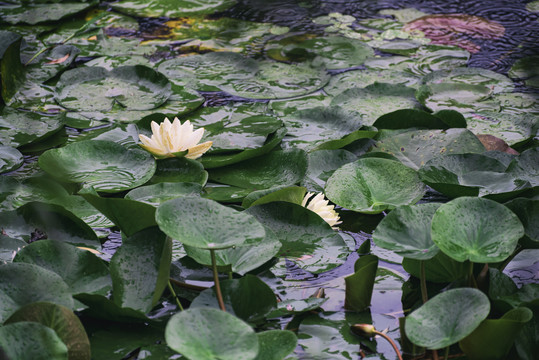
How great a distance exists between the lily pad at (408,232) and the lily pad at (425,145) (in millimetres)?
510

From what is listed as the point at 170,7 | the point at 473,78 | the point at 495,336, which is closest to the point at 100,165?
the point at 495,336

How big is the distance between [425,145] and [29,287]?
3.67 ft

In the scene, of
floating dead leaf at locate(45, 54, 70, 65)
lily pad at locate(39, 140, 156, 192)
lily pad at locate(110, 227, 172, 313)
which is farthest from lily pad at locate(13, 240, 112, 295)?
floating dead leaf at locate(45, 54, 70, 65)

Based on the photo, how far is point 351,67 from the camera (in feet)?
8.32

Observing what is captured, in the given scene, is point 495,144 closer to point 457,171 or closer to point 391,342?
point 457,171

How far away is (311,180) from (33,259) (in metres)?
0.75

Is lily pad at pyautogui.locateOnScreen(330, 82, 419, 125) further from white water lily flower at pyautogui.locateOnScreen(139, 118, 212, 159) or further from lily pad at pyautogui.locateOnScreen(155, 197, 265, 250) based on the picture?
lily pad at pyautogui.locateOnScreen(155, 197, 265, 250)

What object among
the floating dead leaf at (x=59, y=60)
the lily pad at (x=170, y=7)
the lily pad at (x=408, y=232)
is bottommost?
the floating dead leaf at (x=59, y=60)

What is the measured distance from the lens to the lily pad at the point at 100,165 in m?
1.65

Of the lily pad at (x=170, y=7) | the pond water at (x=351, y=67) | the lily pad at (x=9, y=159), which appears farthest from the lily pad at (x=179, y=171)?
the lily pad at (x=170, y=7)

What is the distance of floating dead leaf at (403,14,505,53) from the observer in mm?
2799

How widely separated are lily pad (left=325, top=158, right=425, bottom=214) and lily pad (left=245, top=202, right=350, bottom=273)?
0.14 m

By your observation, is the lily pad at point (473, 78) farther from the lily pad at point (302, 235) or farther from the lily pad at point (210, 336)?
the lily pad at point (210, 336)

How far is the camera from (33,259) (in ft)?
3.99
